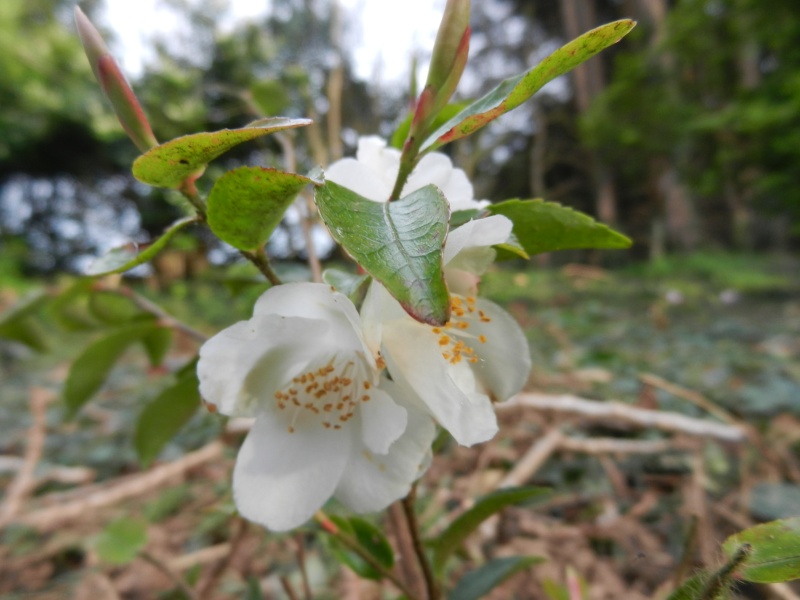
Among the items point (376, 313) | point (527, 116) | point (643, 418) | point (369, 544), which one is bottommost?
point (527, 116)

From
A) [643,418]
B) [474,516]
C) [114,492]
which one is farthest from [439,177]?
[114,492]

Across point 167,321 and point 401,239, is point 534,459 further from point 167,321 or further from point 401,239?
point 401,239

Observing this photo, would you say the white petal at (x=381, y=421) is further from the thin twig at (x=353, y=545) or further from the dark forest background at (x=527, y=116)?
the dark forest background at (x=527, y=116)

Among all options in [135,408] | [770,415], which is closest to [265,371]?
[770,415]

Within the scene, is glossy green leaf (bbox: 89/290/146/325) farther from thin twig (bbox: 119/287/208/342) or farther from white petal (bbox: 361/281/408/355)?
white petal (bbox: 361/281/408/355)

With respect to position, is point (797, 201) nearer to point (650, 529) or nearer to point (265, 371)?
point (650, 529)

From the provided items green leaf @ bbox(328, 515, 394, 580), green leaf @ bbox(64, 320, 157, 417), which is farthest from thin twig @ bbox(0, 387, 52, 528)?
green leaf @ bbox(328, 515, 394, 580)

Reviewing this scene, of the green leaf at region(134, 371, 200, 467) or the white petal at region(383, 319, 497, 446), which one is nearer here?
the white petal at region(383, 319, 497, 446)
